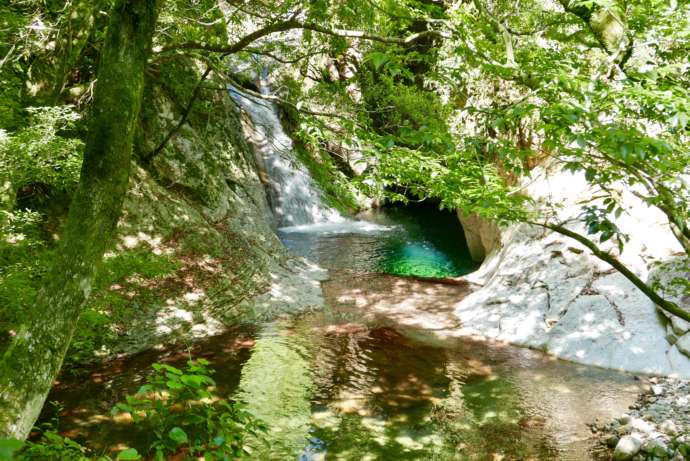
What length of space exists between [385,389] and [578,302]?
464 cm

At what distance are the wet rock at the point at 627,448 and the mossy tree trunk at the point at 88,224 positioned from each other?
585 centimetres

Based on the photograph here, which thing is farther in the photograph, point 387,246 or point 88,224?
point 387,246

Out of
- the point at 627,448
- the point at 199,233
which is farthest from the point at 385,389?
the point at 199,233

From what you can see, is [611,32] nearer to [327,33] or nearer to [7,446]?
[327,33]

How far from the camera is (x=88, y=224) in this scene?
9.70ft

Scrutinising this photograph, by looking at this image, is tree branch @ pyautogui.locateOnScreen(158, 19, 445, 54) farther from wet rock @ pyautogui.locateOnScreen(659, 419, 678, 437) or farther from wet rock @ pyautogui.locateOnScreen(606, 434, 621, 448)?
wet rock @ pyautogui.locateOnScreen(659, 419, 678, 437)

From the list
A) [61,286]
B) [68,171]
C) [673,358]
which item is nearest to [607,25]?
[61,286]

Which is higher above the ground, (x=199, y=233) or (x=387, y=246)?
(x=199, y=233)

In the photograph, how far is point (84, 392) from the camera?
6691mm

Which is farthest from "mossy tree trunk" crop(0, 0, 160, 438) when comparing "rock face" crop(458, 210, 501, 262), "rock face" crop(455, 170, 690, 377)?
"rock face" crop(458, 210, 501, 262)

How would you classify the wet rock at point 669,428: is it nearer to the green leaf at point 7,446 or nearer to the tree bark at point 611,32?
the tree bark at point 611,32

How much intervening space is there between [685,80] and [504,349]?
257 inches

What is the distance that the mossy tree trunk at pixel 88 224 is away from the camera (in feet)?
9.30

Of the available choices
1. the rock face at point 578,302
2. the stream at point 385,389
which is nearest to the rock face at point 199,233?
the stream at point 385,389
